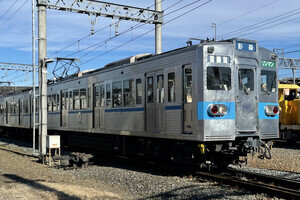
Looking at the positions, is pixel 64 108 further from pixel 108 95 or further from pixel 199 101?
pixel 199 101

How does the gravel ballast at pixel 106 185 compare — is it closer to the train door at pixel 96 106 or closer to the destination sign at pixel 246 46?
the train door at pixel 96 106

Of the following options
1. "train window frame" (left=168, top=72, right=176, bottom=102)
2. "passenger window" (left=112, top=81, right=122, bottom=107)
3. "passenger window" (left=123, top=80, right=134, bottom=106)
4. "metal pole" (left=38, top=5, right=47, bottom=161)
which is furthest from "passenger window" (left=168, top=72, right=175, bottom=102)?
"metal pole" (left=38, top=5, right=47, bottom=161)

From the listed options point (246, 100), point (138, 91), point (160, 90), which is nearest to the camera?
point (246, 100)

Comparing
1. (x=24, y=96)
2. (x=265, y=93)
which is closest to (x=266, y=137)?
(x=265, y=93)

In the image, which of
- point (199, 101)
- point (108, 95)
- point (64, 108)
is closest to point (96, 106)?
point (108, 95)

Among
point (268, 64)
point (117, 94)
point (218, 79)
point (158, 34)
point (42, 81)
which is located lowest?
point (117, 94)

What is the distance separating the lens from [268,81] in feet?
34.4

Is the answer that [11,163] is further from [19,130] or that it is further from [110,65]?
[19,130]

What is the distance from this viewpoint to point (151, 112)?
36.6ft

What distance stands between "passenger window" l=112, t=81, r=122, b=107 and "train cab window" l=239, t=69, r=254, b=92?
4584mm

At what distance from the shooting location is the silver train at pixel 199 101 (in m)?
9.33

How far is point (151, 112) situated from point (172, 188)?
3.26 m

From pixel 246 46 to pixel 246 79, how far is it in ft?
3.03

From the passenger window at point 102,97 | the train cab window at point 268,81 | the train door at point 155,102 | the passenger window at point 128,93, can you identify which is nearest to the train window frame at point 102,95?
the passenger window at point 102,97
